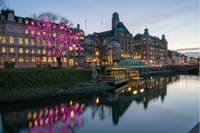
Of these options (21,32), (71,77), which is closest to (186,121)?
(71,77)

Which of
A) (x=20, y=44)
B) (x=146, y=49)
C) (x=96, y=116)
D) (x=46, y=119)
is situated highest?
(x=146, y=49)

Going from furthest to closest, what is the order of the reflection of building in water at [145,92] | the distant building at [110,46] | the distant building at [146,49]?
1. the distant building at [146,49]
2. the distant building at [110,46]
3. the reflection of building in water at [145,92]

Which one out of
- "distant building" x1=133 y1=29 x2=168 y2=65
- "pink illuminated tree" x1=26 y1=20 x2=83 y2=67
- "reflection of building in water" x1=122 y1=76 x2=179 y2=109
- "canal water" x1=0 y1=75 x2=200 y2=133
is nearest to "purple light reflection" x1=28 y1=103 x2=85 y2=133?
"canal water" x1=0 y1=75 x2=200 y2=133

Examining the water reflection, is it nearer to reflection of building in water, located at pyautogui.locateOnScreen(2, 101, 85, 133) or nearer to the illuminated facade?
reflection of building in water, located at pyautogui.locateOnScreen(2, 101, 85, 133)

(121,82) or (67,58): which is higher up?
(67,58)

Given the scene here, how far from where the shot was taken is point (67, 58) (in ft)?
303

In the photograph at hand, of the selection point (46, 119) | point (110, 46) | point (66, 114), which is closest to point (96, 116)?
point (66, 114)

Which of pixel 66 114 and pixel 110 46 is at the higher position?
pixel 110 46

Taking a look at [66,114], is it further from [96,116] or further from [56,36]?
[56,36]

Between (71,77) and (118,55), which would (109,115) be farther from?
(118,55)

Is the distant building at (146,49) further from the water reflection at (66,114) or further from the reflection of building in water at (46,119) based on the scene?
the reflection of building in water at (46,119)

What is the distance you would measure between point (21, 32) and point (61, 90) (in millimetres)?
45245

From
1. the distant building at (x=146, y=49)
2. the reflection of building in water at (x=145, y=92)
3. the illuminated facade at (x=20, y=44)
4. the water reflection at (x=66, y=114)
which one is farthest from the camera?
the distant building at (x=146, y=49)

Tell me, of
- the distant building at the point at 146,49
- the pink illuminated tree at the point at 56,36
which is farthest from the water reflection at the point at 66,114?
the distant building at the point at 146,49
